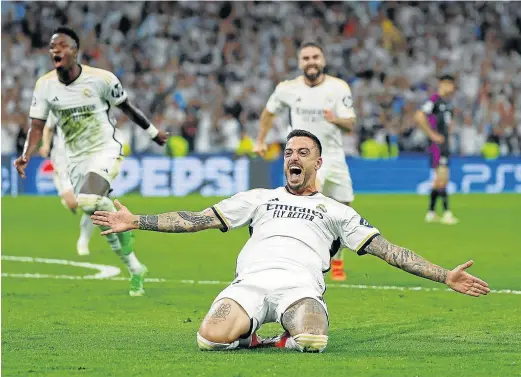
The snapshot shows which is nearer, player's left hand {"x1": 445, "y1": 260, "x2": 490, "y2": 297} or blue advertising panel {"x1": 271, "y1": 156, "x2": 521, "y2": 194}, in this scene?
player's left hand {"x1": 445, "y1": 260, "x2": 490, "y2": 297}

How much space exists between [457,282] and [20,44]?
981 inches

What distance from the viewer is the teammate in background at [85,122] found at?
11.4 m

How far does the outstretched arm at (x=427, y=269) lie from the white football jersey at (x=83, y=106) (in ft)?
14.5

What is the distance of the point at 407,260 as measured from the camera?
7.90 meters

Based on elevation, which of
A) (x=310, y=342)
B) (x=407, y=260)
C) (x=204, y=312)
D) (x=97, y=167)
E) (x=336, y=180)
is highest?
(x=97, y=167)

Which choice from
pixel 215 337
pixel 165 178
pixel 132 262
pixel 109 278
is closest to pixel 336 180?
pixel 109 278

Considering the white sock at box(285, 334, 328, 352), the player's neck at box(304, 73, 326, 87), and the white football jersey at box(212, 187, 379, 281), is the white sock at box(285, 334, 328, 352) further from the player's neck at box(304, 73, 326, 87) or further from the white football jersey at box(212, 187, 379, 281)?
the player's neck at box(304, 73, 326, 87)

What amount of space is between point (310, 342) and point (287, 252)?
763 mm

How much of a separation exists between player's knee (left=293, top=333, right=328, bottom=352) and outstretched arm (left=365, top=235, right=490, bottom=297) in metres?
0.75

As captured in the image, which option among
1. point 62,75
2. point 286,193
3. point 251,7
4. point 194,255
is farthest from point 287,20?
point 286,193

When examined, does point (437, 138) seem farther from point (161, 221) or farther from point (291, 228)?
point (161, 221)

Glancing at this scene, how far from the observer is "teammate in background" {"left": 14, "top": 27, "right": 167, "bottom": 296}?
11.4m

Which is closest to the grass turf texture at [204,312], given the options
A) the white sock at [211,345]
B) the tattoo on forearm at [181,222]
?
the white sock at [211,345]

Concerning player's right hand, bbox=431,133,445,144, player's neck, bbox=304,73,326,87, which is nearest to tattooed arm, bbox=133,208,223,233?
player's neck, bbox=304,73,326,87
